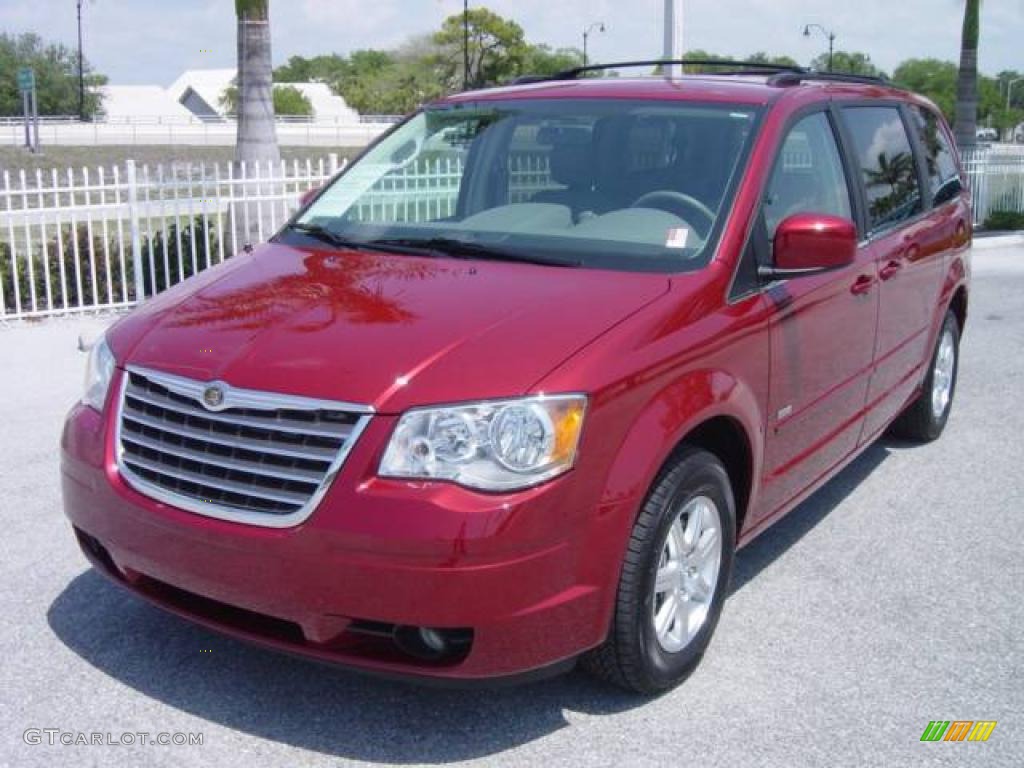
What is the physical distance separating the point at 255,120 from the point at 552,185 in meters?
8.31

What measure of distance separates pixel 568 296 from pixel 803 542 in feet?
6.77

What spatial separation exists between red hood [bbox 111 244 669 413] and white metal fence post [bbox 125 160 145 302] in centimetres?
670

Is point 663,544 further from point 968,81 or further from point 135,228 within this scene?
point 968,81

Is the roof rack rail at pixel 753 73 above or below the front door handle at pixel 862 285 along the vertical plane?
above

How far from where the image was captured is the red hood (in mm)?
3045

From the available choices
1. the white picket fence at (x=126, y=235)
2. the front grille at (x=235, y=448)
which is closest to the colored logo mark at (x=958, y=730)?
the front grille at (x=235, y=448)

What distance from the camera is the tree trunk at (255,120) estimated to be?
1100 cm

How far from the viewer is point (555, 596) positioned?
9.91ft

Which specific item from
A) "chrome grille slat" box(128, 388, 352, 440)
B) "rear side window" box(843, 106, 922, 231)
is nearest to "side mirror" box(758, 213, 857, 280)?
"rear side window" box(843, 106, 922, 231)

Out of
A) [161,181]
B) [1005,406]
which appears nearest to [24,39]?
[161,181]

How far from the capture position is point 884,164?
5.22 metres

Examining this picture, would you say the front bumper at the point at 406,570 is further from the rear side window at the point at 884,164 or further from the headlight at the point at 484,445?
the rear side window at the point at 884,164

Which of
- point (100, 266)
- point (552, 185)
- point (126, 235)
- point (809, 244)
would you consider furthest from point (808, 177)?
point (126, 235)

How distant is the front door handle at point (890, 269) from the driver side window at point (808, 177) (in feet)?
1.08
